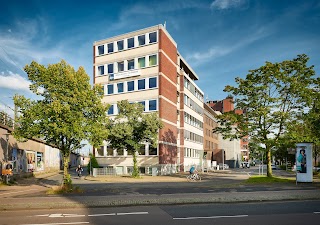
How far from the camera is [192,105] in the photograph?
66.3 metres

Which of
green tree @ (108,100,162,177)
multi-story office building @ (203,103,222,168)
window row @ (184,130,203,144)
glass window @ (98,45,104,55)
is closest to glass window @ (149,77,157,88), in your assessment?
green tree @ (108,100,162,177)

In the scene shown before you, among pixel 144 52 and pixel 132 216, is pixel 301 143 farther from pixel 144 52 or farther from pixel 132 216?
pixel 144 52

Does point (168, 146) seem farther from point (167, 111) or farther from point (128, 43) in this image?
point (128, 43)

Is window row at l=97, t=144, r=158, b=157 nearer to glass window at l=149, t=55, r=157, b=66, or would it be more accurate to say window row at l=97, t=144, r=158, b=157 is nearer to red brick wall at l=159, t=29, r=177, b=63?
glass window at l=149, t=55, r=157, b=66

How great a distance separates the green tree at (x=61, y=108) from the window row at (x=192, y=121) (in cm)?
3817

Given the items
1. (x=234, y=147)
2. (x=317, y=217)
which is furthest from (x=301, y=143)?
(x=234, y=147)

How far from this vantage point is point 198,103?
7212 cm

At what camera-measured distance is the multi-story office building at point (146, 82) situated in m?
48.7

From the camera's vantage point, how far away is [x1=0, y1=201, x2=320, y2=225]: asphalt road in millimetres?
10891

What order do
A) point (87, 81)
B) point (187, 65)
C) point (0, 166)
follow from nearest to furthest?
1. point (87, 81)
2. point (0, 166)
3. point (187, 65)

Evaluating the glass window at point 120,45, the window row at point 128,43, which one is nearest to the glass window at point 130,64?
the window row at point 128,43

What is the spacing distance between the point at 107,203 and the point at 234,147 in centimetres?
9620

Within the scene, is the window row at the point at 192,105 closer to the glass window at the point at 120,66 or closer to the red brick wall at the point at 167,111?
the red brick wall at the point at 167,111

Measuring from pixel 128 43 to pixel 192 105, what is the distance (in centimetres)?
2066
